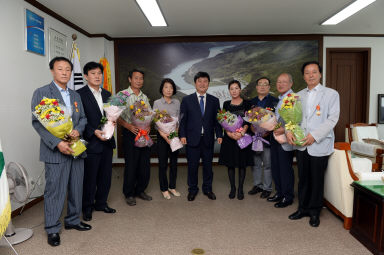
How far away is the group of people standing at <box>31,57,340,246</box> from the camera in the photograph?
105 inches

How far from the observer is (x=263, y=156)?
3.91m

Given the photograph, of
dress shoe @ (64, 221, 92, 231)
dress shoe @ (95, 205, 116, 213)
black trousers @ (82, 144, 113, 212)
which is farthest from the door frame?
dress shoe @ (64, 221, 92, 231)

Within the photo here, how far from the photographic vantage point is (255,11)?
446cm

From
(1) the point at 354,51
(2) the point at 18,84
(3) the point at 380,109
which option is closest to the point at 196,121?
(2) the point at 18,84

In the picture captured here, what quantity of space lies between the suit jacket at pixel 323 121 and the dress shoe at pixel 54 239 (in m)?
2.72

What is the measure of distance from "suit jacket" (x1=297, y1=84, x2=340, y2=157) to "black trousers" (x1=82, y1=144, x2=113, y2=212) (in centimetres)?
235

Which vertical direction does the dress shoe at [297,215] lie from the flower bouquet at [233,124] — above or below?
below

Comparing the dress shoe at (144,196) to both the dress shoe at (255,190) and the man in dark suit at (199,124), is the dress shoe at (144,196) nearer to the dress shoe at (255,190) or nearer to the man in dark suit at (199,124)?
the man in dark suit at (199,124)

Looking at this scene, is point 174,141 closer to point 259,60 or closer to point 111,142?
point 111,142

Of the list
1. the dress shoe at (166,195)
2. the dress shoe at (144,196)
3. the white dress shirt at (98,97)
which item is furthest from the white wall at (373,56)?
the white dress shirt at (98,97)

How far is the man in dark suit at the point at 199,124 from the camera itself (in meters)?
3.68

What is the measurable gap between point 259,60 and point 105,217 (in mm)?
4573

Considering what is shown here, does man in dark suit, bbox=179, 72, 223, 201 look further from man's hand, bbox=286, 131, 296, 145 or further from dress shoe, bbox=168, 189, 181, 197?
man's hand, bbox=286, 131, 296, 145

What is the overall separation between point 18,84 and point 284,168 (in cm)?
362
